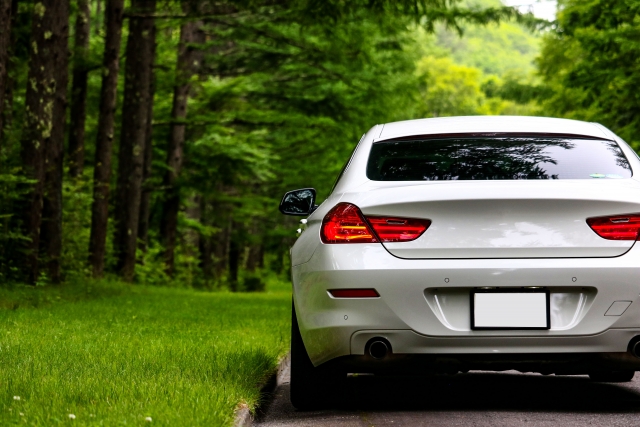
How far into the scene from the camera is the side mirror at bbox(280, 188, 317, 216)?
6684mm

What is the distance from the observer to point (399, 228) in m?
5.29

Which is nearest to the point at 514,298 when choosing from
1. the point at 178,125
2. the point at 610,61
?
the point at 610,61

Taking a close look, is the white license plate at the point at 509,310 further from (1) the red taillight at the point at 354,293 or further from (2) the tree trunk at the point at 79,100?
(2) the tree trunk at the point at 79,100

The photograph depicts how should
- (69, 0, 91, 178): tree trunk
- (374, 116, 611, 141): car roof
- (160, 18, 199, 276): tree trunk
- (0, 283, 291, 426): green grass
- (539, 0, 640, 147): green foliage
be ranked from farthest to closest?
(160, 18, 199, 276): tree trunk
(69, 0, 91, 178): tree trunk
(539, 0, 640, 147): green foliage
(374, 116, 611, 141): car roof
(0, 283, 291, 426): green grass

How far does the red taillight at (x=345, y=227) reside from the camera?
210 inches

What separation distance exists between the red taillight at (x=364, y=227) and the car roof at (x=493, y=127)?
2.93 ft

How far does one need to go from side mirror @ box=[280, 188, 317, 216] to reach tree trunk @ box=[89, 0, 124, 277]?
14099 mm

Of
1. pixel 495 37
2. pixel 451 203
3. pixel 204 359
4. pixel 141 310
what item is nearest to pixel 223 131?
pixel 141 310

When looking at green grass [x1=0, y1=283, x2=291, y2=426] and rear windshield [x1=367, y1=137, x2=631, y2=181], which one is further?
rear windshield [x1=367, y1=137, x2=631, y2=181]

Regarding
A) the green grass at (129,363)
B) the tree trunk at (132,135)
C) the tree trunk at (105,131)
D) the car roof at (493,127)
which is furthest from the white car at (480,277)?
the tree trunk at (132,135)

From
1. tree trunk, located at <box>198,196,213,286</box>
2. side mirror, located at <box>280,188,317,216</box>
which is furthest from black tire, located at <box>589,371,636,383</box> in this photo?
tree trunk, located at <box>198,196,213,286</box>

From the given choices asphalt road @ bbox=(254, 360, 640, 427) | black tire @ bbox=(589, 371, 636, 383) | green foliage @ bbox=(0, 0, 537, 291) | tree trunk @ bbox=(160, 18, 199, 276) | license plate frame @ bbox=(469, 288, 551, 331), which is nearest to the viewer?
license plate frame @ bbox=(469, 288, 551, 331)

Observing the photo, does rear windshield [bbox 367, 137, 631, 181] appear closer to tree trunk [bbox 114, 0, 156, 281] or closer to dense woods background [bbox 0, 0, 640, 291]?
dense woods background [bbox 0, 0, 640, 291]

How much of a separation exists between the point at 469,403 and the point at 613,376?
166 centimetres
